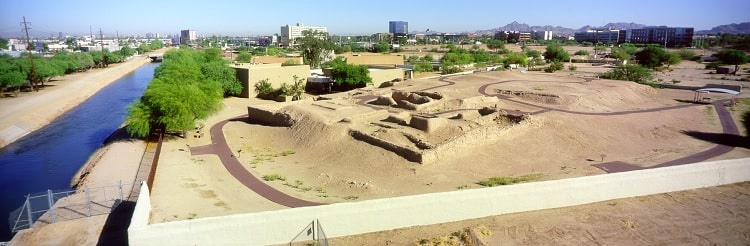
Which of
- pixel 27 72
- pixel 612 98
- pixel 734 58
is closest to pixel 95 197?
pixel 612 98

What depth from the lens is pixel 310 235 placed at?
43.3 feet

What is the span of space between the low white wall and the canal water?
8612 mm

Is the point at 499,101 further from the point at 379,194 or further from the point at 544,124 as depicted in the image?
the point at 379,194

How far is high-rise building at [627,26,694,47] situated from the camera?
13438 cm

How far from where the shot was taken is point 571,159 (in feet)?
71.1

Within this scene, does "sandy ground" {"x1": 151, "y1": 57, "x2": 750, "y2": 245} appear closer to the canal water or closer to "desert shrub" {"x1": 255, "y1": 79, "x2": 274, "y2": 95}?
the canal water

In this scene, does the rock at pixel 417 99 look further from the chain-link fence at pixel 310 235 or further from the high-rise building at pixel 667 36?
the high-rise building at pixel 667 36

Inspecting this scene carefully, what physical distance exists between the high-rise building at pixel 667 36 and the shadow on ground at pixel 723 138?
115m

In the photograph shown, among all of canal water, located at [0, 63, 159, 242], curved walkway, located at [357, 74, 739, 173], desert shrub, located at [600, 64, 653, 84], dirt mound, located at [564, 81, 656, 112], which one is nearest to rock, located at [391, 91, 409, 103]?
curved walkway, located at [357, 74, 739, 173]

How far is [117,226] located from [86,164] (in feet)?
40.8

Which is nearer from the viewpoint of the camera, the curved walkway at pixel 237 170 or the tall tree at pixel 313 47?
the curved walkway at pixel 237 170

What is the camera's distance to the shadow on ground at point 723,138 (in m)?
24.1

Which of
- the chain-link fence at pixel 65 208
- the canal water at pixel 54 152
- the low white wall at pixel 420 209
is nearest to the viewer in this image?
the low white wall at pixel 420 209

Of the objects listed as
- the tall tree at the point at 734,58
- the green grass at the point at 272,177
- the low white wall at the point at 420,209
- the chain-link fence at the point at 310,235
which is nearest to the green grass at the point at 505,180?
the low white wall at the point at 420,209
